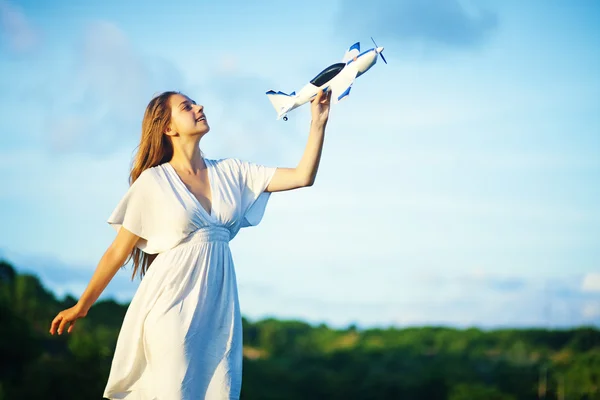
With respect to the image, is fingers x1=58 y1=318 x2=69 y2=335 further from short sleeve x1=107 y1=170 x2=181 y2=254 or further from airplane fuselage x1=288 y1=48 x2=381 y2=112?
airplane fuselage x1=288 y1=48 x2=381 y2=112

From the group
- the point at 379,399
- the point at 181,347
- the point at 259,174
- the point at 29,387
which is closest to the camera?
the point at 181,347

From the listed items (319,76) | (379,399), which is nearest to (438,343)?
(379,399)

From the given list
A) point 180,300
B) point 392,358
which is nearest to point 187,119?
point 180,300

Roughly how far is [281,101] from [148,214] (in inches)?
54.9

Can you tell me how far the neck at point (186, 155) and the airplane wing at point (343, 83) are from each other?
0.92m

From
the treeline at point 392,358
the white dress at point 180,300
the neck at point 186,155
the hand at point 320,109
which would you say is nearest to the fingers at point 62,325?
the white dress at point 180,300

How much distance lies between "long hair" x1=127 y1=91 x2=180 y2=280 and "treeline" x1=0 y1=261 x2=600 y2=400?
159 ft

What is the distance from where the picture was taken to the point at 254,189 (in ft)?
19.2

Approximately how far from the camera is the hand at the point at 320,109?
5633 millimetres

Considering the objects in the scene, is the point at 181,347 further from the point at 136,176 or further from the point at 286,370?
the point at 286,370

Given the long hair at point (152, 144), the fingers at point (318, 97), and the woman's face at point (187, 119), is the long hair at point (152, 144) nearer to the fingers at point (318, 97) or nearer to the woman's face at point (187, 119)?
the woman's face at point (187, 119)

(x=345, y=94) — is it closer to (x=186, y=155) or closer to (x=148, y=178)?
(x=186, y=155)

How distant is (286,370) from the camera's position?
82.9m

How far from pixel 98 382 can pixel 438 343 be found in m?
51.5
